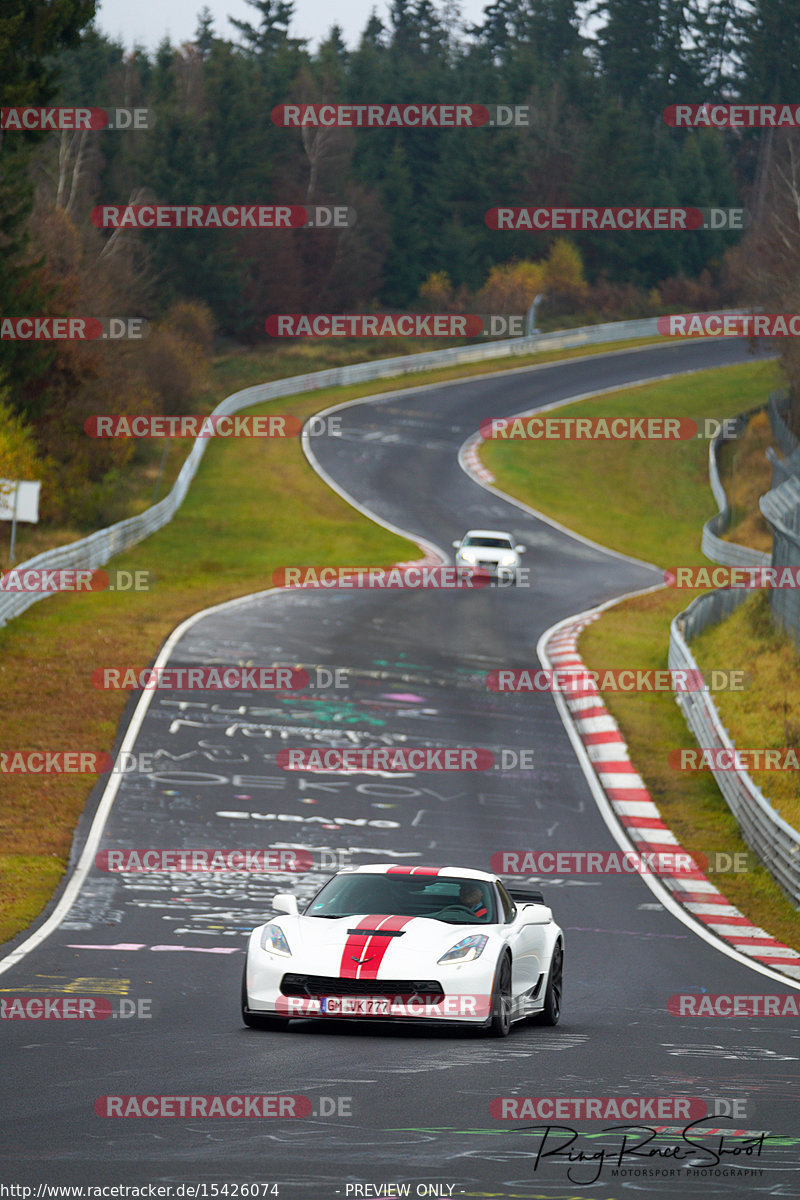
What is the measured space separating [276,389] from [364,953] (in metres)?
67.3

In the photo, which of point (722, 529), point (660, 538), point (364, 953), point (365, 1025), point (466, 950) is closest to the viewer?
point (364, 953)

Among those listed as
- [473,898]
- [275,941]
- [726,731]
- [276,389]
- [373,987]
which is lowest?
[726,731]

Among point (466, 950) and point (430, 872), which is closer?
point (466, 950)

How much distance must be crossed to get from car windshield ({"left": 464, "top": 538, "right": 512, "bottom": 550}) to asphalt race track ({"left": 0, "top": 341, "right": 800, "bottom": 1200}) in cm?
667

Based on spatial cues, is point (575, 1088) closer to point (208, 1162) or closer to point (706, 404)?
point (208, 1162)

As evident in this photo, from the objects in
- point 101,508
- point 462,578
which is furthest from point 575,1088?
point 101,508

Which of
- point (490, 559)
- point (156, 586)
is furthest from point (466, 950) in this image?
point (490, 559)

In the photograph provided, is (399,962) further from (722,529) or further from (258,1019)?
(722,529)

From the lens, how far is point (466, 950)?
1015 cm

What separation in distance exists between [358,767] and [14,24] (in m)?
28.0

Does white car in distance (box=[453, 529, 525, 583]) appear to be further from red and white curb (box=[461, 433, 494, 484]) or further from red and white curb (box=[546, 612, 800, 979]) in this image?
red and white curb (box=[461, 433, 494, 484])

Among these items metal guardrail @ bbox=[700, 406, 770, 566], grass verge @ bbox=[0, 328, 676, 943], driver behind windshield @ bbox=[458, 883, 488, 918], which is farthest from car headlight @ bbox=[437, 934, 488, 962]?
metal guardrail @ bbox=[700, 406, 770, 566]

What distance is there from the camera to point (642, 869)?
19.6m

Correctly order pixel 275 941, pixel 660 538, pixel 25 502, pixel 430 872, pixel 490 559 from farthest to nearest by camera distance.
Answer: pixel 660 538 < pixel 490 559 < pixel 25 502 < pixel 430 872 < pixel 275 941
